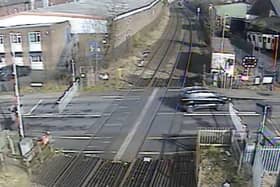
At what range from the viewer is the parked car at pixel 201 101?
20.1 meters

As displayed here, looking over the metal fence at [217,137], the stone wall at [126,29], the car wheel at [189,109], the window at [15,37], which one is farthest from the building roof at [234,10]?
the metal fence at [217,137]

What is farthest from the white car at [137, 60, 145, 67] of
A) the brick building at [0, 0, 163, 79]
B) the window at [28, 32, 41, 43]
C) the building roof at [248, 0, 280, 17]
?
the building roof at [248, 0, 280, 17]

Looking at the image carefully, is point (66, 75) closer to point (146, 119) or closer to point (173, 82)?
point (173, 82)

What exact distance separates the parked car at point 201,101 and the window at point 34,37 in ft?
44.0

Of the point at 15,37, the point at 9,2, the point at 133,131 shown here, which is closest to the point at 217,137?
the point at 133,131

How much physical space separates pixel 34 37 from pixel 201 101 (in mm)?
14520

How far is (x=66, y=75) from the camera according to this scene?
86.6ft

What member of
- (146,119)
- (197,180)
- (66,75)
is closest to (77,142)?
(146,119)

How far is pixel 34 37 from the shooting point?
2902 cm

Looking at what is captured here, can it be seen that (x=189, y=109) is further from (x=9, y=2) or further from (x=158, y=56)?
(x=9, y=2)

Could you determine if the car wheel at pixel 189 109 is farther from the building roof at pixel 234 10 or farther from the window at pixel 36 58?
the building roof at pixel 234 10

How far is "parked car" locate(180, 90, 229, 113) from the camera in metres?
20.1

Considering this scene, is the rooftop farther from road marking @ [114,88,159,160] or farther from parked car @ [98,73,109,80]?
road marking @ [114,88,159,160]

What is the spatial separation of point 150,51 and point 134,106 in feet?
52.1
